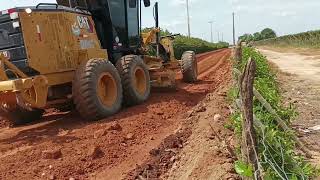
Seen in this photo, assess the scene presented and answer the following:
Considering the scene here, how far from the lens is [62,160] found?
699cm

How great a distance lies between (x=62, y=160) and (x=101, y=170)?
0.66m

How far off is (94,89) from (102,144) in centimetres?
184

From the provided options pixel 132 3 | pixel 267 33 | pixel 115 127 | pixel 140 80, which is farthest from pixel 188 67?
pixel 267 33

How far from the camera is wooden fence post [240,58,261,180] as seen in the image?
4586 millimetres

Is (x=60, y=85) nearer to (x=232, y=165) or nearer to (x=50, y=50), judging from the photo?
(x=50, y=50)

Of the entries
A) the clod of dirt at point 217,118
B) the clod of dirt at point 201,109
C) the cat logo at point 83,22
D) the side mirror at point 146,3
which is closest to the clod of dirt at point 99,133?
the clod of dirt at point 217,118

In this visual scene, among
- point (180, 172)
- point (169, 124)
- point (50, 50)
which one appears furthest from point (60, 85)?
point (180, 172)

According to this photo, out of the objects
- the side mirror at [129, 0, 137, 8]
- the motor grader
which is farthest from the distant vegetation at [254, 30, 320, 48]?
the motor grader

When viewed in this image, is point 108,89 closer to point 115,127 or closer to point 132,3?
point 115,127

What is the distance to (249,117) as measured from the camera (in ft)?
15.2

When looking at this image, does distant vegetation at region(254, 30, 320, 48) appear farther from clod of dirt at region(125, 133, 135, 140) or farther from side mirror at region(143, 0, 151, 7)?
clod of dirt at region(125, 133, 135, 140)

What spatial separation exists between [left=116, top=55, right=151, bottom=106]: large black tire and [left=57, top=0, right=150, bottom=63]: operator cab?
2.83 feet

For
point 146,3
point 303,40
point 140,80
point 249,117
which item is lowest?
point 303,40

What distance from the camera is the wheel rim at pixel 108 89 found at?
996 centimetres
